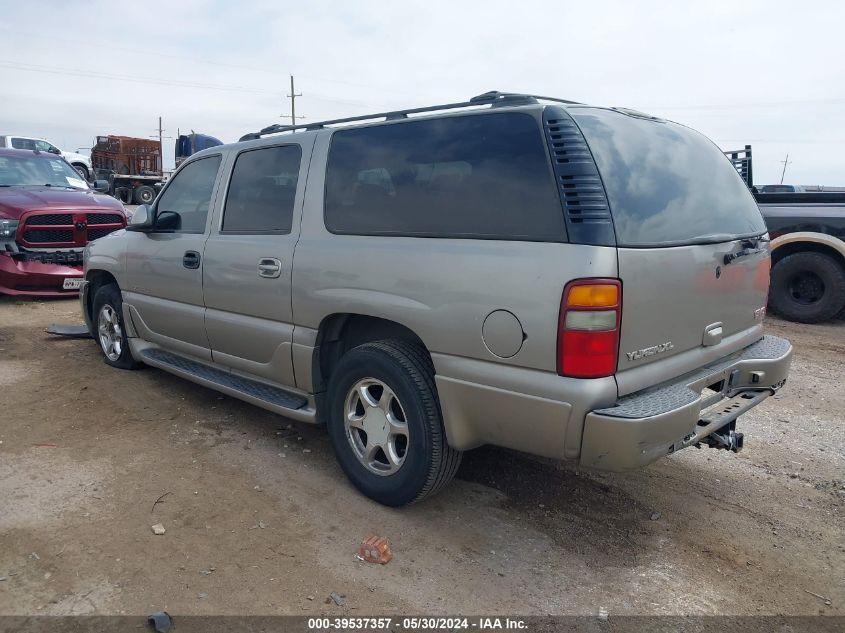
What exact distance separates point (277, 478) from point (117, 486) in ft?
2.80

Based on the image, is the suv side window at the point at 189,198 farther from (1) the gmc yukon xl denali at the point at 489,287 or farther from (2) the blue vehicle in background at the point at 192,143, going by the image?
(2) the blue vehicle in background at the point at 192,143

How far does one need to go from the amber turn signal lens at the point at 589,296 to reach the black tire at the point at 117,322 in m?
4.12

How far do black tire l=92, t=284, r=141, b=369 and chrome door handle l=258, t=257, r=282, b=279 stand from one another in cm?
213

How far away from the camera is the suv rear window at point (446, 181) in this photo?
2.63m

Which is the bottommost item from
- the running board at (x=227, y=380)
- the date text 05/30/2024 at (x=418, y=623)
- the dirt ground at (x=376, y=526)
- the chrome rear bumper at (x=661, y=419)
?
the date text 05/30/2024 at (x=418, y=623)

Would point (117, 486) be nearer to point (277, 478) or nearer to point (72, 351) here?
point (277, 478)

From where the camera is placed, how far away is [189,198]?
452 cm

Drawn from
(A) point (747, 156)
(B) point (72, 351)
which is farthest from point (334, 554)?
(A) point (747, 156)

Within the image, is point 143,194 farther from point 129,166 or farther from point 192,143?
point 192,143

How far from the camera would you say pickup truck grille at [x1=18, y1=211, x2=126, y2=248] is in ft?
26.0

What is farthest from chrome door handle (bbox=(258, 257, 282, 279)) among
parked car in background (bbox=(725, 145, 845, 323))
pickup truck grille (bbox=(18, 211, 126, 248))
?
parked car in background (bbox=(725, 145, 845, 323))

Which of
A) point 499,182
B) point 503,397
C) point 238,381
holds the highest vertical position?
point 499,182

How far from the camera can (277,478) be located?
359 centimetres

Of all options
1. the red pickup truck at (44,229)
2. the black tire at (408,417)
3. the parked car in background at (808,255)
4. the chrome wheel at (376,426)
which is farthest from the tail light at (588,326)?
the red pickup truck at (44,229)
